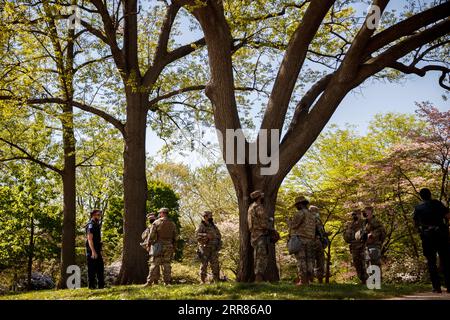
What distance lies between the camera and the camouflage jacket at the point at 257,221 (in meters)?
9.55

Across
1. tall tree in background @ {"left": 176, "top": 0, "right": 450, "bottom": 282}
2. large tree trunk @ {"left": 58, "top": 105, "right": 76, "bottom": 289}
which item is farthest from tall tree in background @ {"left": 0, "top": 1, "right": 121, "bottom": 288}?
tall tree in background @ {"left": 176, "top": 0, "right": 450, "bottom": 282}

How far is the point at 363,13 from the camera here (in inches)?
503

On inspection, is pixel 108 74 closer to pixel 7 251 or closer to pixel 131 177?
pixel 131 177

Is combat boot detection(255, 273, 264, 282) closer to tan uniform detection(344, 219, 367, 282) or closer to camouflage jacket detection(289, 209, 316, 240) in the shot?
camouflage jacket detection(289, 209, 316, 240)

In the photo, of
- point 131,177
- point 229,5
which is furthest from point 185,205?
point 229,5

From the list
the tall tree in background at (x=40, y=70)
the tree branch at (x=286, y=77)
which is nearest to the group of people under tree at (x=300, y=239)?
the tree branch at (x=286, y=77)

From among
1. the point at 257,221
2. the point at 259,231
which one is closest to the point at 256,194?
the point at 257,221

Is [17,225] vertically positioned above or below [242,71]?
below

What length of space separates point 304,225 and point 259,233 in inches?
39.8

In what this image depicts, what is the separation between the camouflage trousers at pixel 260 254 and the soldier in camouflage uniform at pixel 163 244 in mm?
2354

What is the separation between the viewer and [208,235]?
466 inches

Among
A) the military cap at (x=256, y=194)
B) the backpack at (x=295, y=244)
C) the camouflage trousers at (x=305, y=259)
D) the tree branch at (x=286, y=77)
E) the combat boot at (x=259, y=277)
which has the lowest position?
the combat boot at (x=259, y=277)

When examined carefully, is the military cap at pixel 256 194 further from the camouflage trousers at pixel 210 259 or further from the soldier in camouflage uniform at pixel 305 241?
the camouflage trousers at pixel 210 259
